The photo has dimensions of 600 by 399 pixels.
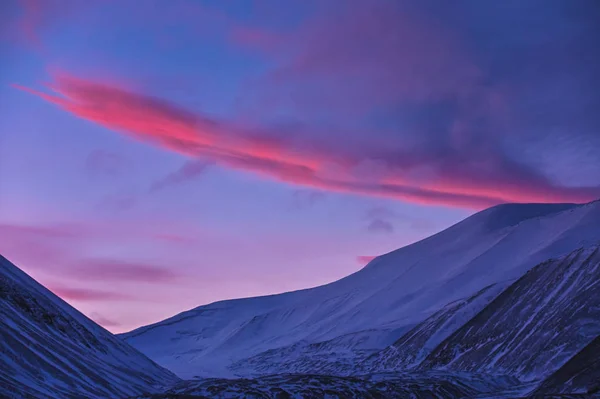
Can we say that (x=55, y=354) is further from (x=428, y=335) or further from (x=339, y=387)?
(x=428, y=335)

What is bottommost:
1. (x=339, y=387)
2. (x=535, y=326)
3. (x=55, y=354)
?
(x=339, y=387)

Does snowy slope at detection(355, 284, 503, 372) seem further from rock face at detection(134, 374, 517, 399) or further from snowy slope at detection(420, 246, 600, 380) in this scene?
rock face at detection(134, 374, 517, 399)

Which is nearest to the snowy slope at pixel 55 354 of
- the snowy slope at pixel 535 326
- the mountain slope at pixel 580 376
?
the mountain slope at pixel 580 376

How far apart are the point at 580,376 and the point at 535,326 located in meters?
35.5

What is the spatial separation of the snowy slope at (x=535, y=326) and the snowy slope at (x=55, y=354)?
40896 millimetres

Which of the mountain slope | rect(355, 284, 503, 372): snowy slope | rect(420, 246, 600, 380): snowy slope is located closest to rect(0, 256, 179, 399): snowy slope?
rect(355, 284, 503, 372): snowy slope

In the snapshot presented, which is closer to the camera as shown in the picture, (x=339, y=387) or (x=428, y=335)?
(x=339, y=387)

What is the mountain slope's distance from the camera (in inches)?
2296

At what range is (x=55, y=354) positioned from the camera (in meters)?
76.0

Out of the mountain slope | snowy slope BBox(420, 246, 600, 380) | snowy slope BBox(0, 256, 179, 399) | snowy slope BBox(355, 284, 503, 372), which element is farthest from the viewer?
snowy slope BBox(355, 284, 503, 372)

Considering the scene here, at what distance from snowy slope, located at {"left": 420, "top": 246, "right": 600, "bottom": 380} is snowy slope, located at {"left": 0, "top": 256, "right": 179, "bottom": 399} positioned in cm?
4090

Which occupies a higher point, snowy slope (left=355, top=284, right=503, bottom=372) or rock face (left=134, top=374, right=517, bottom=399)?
snowy slope (left=355, top=284, right=503, bottom=372)

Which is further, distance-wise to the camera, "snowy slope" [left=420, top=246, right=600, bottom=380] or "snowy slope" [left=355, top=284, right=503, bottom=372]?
"snowy slope" [left=355, top=284, right=503, bottom=372]

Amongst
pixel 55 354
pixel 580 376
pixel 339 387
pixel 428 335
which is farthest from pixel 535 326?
pixel 55 354
